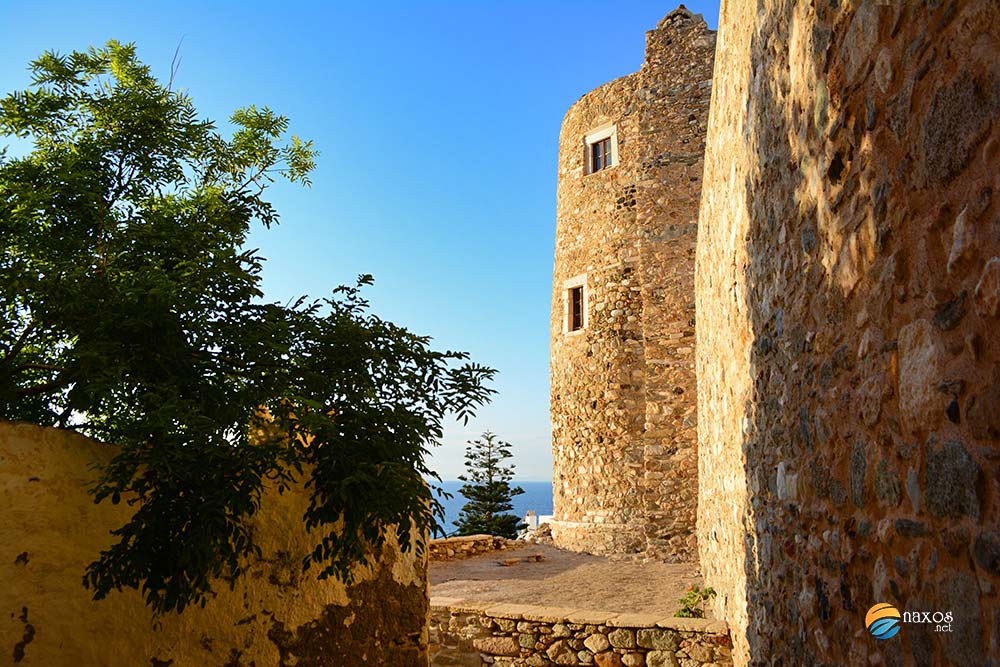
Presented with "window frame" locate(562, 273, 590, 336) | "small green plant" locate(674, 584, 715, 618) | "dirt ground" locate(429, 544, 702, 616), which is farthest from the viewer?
Answer: "window frame" locate(562, 273, 590, 336)

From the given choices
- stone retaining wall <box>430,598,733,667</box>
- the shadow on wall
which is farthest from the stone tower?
the shadow on wall

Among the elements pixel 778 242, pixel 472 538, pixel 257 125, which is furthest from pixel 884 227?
pixel 472 538

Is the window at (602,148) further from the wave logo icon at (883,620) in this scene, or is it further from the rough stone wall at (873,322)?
the wave logo icon at (883,620)

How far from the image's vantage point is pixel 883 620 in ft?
6.90

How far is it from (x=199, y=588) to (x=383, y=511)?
0.97 meters

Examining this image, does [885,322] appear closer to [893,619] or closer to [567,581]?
[893,619]

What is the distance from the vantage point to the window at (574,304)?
1407cm

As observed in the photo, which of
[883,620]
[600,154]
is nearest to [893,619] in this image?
[883,620]

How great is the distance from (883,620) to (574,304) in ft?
40.7

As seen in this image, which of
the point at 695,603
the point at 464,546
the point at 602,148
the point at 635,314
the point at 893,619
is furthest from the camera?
the point at 602,148

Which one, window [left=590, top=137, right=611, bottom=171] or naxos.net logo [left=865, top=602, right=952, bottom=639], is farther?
window [left=590, top=137, right=611, bottom=171]

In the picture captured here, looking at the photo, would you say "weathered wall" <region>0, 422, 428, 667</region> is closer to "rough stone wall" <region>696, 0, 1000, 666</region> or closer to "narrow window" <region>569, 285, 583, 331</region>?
"rough stone wall" <region>696, 0, 1000, 666</region>

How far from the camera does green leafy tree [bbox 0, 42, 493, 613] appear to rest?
324 cm

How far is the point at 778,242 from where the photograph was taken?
349 cm
